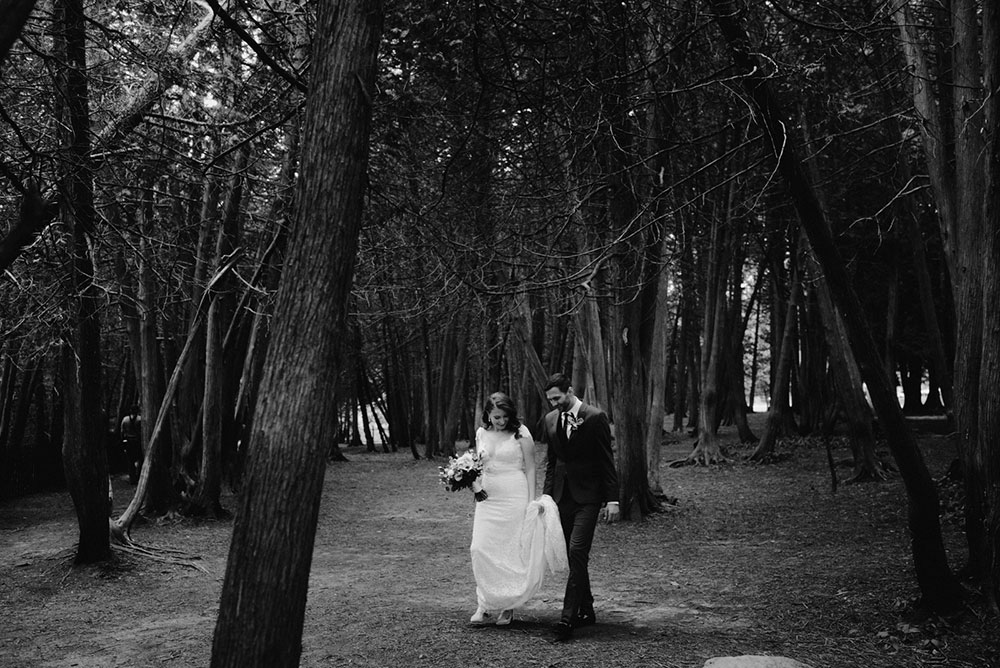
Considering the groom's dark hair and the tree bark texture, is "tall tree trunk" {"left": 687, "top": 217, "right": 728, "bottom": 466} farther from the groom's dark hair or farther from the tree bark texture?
the tree bark texture

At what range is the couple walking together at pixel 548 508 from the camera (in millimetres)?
7613

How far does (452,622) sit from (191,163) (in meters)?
4.89

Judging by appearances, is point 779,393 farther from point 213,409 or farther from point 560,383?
point 560,383

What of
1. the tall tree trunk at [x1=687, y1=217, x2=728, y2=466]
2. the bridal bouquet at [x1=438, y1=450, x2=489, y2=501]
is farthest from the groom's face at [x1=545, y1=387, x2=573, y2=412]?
the tall tree trunk at [x1=687, y1=217, x2=728, y2=466]

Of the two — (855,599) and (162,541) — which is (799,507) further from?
(162,541)

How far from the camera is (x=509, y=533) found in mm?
7957

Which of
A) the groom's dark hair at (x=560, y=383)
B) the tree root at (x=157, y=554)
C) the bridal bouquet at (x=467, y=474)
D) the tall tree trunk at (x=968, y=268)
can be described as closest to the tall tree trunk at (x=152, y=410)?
the tree root at (x=157, y=554)

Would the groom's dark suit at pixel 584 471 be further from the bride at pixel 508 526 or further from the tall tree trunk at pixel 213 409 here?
the tall tree trunk at pixel 213 409

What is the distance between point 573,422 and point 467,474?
112 cm

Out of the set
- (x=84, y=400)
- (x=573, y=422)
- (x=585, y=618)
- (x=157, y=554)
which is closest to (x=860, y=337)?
(x=573, y=422)

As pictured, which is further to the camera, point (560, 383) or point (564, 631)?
point (560, 383)

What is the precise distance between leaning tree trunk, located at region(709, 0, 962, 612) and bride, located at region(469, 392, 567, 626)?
2.85m

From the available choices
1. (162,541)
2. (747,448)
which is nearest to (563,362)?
(747,448)

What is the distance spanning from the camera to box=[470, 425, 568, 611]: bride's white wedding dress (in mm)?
7668
